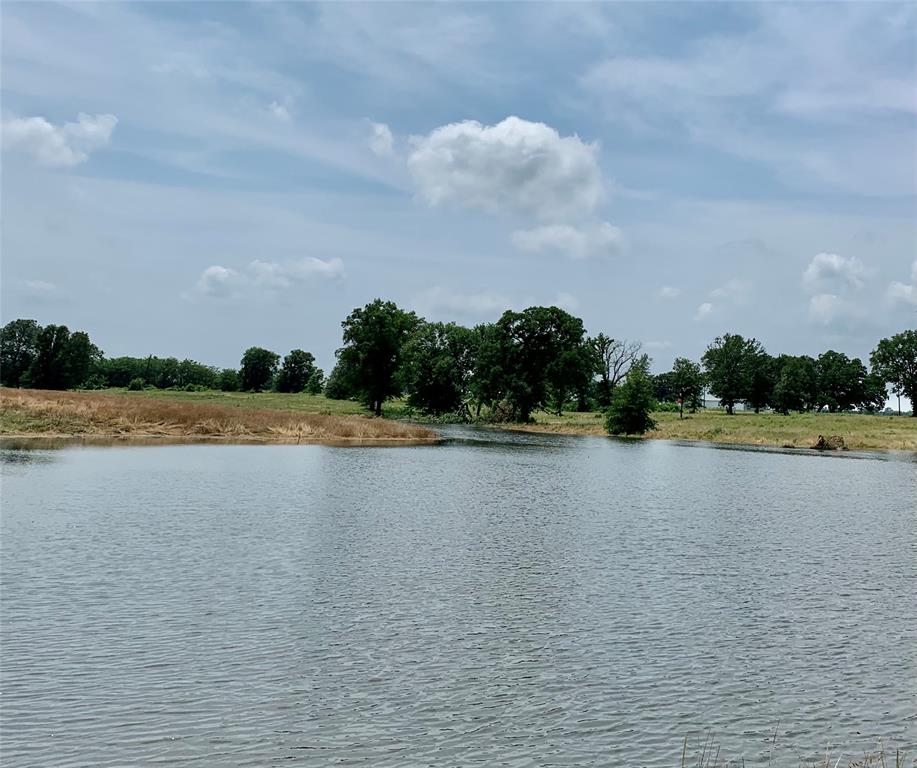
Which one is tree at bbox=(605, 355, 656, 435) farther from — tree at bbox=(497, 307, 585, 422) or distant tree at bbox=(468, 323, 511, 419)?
distant tree at bbox=(468, 323, 511, 419)

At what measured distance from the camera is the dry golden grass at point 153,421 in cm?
6425

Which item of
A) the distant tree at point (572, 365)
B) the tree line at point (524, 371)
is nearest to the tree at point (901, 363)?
the tree line at point (524, 371)

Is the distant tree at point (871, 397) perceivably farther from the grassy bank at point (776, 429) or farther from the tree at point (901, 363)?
the grassy bank at point (776, 429)

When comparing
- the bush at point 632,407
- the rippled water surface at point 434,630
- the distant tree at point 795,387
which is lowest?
the rippled water surface at point 434,630

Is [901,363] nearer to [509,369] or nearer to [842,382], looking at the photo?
[842,382]

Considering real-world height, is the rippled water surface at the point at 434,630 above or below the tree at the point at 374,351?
below

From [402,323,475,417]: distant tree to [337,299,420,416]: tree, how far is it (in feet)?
11.4

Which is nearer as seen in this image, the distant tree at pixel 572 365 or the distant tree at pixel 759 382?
the distant tree at pixel 572 365

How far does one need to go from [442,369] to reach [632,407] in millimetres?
37644

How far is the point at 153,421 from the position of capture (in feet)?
226

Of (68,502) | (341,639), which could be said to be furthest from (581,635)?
(68,502)

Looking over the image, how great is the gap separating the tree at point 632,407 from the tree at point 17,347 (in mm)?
127830

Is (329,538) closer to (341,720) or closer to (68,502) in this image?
(68,502)

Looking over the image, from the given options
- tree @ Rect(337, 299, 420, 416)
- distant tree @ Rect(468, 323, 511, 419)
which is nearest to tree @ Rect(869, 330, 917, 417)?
distant tree @ Rect(468, 323, 511, 419)
